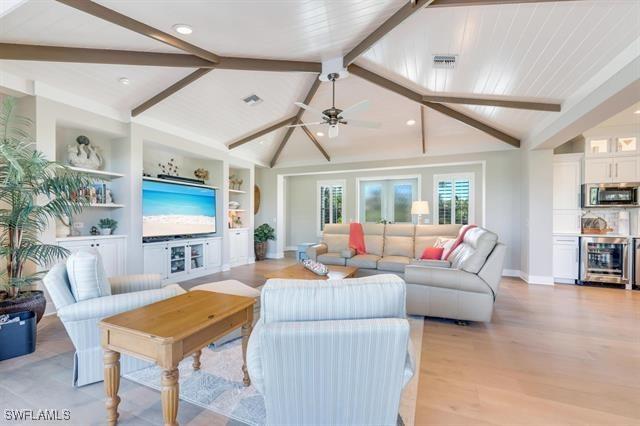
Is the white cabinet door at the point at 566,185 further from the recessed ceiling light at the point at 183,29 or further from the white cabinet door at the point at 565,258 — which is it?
the recessed ceiling light at the point at 183,29

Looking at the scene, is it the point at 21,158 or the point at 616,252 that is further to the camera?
the point at 616,252

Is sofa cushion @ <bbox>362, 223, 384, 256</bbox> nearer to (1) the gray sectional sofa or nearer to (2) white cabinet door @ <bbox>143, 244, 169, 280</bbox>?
(1) the gray sectional sofa

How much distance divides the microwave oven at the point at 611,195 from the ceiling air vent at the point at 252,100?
19.2 ft

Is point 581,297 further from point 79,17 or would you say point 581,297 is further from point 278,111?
point 79,17

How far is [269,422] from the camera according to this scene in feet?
4.13

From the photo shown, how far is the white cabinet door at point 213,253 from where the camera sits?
5.67 meters

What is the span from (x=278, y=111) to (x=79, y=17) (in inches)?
124

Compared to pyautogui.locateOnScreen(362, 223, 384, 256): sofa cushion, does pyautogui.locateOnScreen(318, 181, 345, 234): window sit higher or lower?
higher

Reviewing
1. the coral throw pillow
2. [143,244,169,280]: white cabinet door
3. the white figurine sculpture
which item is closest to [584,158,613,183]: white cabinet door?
the coral throw pillow

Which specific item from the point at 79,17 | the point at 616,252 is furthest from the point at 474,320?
the point at 79,17

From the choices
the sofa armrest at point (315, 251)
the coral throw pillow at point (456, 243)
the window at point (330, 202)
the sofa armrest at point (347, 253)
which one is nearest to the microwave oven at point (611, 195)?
the coral throw pillow at point (456, 243)

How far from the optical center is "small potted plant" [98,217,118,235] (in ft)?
13.6

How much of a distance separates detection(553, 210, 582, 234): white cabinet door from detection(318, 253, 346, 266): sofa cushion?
3.94m

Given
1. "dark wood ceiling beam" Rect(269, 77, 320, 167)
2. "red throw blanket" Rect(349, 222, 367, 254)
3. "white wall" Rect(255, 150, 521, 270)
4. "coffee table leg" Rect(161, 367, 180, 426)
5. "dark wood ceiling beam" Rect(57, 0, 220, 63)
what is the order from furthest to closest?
"white wall" Rect(255, 150, 521, 270), "red throw blanket" Rect(349, 222, 367, 254), "dark wood ceiling beam" Rect(269, 77, 320, 167), "dark wood ceiling beam" Rect(57, 0, 220, 63), "coffee table leg" Rect(161, 367, 180, 426)
